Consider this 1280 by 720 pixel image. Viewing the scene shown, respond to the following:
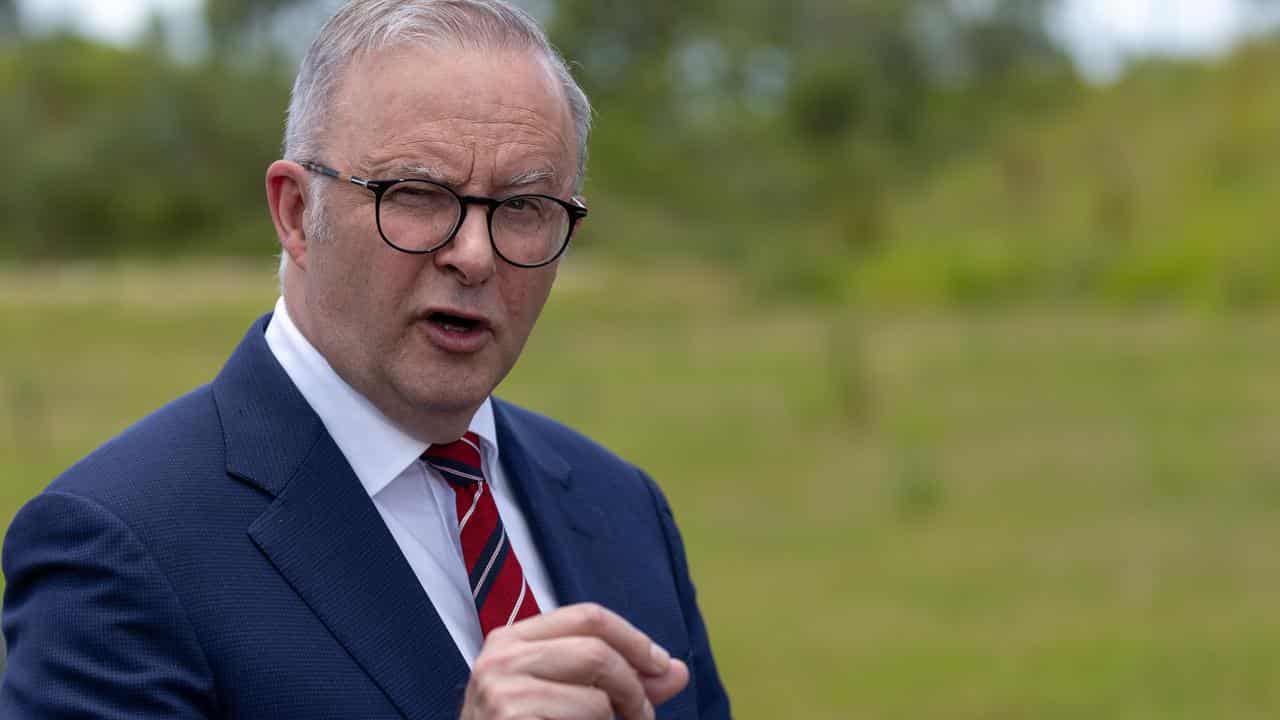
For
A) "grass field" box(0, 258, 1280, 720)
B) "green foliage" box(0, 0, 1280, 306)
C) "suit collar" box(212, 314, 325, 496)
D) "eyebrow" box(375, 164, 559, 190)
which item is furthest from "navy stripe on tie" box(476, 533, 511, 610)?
"green foliage" box(0, 0, 1280, 306)

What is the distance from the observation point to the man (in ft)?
5.69

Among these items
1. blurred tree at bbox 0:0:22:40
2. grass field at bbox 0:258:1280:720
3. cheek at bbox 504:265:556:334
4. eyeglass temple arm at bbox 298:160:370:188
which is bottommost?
grass field at bbox 0:258:1280:720

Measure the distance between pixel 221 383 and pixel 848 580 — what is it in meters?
10.4

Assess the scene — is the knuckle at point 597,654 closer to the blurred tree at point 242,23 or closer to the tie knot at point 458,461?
the tie knot at point 458,461

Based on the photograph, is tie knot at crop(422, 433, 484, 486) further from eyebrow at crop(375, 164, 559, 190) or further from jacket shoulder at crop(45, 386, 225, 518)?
eyebrow at crop(375, 164, 559, 190)

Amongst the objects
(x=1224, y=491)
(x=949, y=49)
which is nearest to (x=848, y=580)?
(x=1224, y=491)

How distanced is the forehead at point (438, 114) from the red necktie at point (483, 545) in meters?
0.42

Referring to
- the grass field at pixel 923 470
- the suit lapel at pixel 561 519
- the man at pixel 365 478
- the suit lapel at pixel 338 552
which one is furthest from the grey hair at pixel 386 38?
the grass field at pixel 923 470

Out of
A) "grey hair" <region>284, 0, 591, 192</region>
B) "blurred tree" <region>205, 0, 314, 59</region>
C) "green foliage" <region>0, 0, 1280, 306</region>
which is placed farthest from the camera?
"blurred tree" <region>205, 0, 314, 59</region>

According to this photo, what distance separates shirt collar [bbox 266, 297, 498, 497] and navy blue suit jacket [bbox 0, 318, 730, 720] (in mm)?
28

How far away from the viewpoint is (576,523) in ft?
7.56

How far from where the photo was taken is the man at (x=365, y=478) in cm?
174

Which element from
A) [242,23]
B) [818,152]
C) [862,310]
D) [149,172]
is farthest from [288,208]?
[242,23]

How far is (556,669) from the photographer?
1.66 metres
